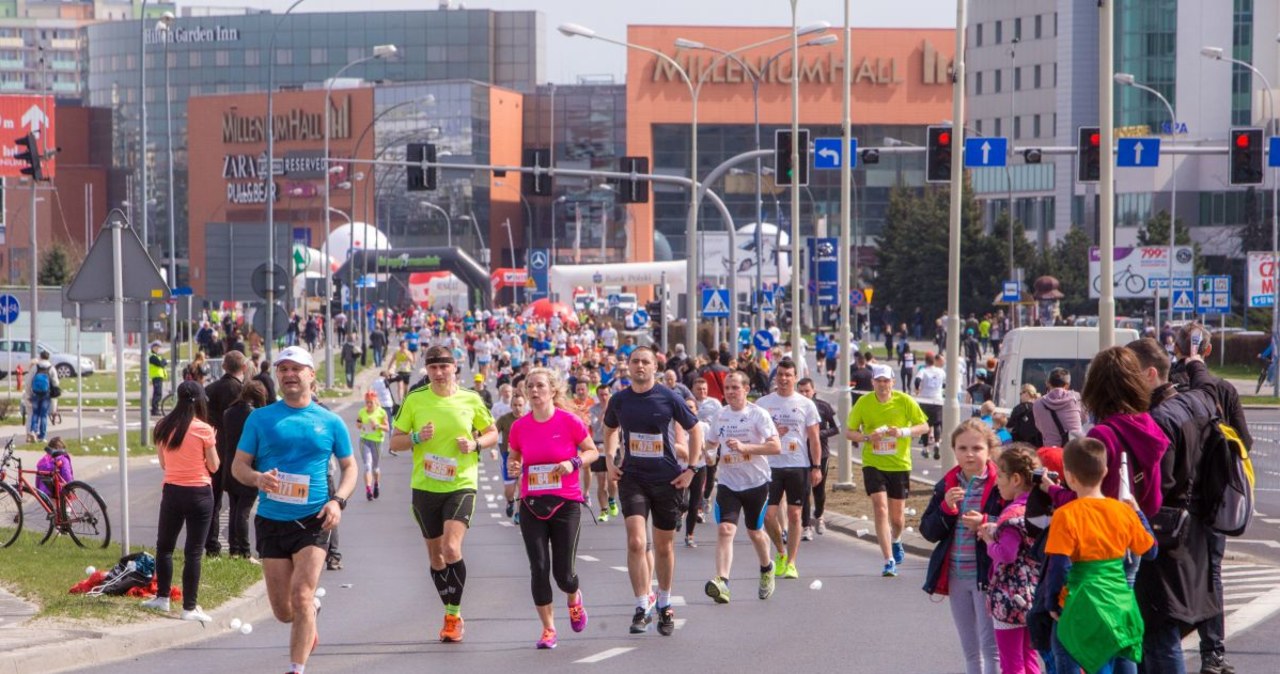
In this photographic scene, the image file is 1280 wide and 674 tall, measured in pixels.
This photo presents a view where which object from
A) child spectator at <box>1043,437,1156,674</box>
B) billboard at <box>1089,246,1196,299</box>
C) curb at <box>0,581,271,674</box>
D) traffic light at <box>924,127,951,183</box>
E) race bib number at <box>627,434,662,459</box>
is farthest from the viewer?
billboard at <box>1089,246,1196,299</box>

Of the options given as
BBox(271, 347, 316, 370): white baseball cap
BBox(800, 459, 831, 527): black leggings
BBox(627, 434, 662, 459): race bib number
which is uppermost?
BBox(271, 347, 316, 370): white baseball cap

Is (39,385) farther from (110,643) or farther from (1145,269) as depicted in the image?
(1145,269)

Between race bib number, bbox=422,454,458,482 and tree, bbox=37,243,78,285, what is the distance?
79.9 m

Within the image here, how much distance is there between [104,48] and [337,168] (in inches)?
1672

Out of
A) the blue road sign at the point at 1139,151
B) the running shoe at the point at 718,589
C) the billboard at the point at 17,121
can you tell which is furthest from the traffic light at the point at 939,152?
the billboard at the point at 17,121

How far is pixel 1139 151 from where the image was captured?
3200 centimetres

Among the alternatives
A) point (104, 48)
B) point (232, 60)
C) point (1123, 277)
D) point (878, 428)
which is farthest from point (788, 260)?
point (104, 48)

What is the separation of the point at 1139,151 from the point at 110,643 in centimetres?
2436

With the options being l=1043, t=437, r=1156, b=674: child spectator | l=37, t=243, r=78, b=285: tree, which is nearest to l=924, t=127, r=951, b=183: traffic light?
l=1043, t=437, r=1156, b=674: child spectator

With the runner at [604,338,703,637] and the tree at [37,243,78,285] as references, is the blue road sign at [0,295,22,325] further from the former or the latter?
the tree at [37,243,78,285]

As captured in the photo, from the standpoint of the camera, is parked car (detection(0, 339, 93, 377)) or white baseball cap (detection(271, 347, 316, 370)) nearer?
white baseball cap (detection(271, 347, 316, 370))

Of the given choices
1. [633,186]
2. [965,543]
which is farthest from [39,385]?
[965,543]

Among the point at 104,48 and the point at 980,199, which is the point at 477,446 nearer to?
the point at 980,199

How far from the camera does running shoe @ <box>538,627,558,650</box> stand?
1108cm
